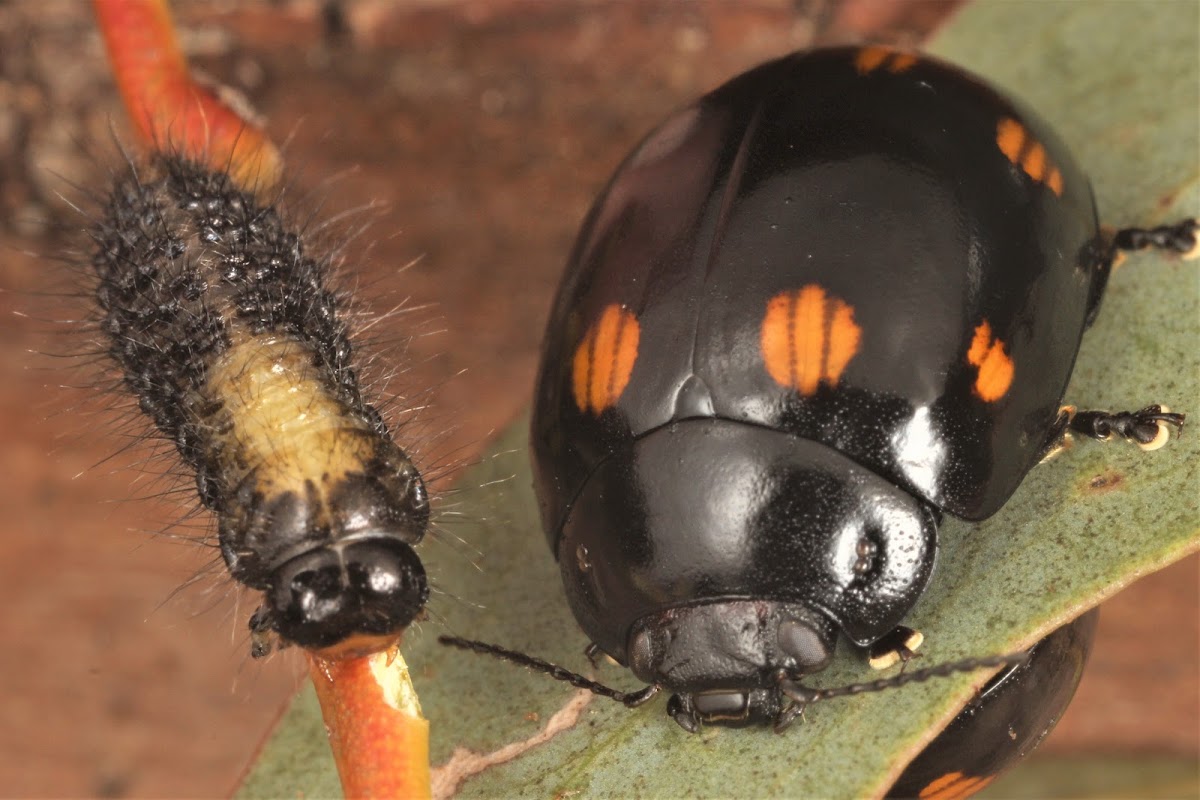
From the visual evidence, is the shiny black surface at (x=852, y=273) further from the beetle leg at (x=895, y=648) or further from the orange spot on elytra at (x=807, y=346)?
the beetle leg at (x=895, y=648)

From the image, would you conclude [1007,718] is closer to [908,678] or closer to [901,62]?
[908,678]

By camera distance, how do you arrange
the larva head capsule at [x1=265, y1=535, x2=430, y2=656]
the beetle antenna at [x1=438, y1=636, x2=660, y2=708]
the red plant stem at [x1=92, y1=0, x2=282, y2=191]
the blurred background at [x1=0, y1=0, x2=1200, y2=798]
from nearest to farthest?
the larva head capsule at [x1=265, y1=535, x2=430, y2=656]
the beetle antenna at [x1=438, y1=636, x2=660, y2=708]
the red plant stem at [x1=92, y1=0, x2=282, y2=191]
the blurred background at [x1=0, y1=0, x2=1200, y2=798]

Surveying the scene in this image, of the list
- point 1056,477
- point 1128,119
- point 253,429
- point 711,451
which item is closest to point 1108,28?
point 1128,119

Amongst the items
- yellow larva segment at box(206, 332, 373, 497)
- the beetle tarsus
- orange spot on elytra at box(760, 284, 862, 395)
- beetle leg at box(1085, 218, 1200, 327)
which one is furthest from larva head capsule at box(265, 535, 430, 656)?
beetle leg at box(1085, 218, 1200, 327)

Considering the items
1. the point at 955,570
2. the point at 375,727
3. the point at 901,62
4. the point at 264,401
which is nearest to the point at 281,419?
the point at 264,401

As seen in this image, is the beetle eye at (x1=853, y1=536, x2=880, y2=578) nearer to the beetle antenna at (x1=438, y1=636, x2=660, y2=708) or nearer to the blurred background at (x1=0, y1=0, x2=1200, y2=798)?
the beetle antenna at (x1=438, y1=636, x2=660, y2=708)

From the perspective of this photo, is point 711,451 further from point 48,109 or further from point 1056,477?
point 48,109
